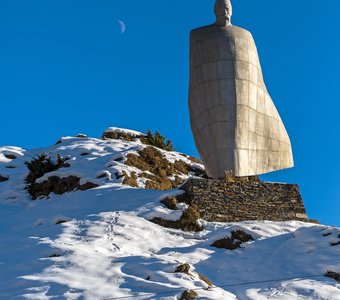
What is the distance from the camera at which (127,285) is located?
9.20m

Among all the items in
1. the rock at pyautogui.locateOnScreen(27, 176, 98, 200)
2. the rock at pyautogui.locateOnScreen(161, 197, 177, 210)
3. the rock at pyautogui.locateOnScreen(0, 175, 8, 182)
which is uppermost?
the rock at pyautogui.locateOnScreen(0, 175, 8, 182)

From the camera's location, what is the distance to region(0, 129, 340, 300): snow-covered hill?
9.25m

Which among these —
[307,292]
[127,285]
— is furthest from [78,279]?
[307,292]

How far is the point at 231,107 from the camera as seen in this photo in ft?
55.0

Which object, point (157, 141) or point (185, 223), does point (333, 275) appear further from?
point (157, 141)

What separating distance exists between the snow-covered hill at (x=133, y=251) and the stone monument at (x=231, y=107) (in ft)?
7.25

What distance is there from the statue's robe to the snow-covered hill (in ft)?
7.06

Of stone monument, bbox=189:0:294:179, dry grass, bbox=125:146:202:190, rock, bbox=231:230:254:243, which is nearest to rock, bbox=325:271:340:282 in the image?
rock, bbox=231:230:254:243

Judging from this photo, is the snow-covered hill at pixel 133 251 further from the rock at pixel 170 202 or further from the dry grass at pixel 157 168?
the dry grass at pixel 157 168

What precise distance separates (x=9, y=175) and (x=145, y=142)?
7.26 meters

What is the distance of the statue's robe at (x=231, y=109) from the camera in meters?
16.6

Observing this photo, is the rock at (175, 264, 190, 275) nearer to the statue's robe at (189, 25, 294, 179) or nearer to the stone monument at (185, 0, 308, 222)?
the stone monument at (185, 0, 308, 222)

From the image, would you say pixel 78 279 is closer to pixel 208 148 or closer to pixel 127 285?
pixel 127 285

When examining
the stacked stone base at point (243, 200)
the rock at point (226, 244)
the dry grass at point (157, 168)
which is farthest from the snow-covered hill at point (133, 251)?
the stacked stone base at point (243, 200)
